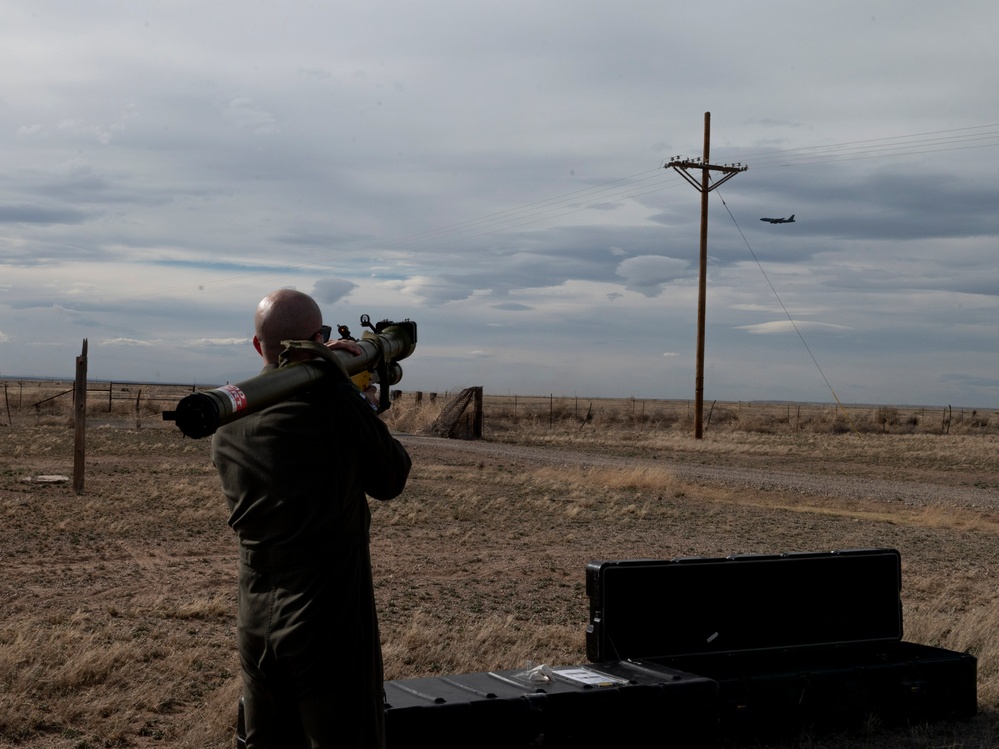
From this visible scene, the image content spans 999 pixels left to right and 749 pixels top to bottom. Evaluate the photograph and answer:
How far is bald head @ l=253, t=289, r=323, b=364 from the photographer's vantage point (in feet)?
9.67

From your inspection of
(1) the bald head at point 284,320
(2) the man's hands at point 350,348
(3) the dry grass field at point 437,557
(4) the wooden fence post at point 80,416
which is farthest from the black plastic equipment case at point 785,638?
(4) the wooden fence post at point 80,416

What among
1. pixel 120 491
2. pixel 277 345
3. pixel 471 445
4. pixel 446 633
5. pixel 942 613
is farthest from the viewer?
pixel 471 445

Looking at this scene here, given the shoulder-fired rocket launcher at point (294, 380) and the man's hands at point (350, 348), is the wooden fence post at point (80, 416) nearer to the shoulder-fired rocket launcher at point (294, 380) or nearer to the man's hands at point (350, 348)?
the shoulder-fired rocket launcher at point (294, 380)

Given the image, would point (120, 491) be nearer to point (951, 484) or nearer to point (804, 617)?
point (804, 617)

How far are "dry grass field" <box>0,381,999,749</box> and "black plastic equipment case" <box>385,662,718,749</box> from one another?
0.99 meters

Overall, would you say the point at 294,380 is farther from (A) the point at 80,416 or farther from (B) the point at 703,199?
(B) the point at 703,199

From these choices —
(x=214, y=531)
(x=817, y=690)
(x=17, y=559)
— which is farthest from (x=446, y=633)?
(x=214, y=531)

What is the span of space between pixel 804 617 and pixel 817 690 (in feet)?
2.32

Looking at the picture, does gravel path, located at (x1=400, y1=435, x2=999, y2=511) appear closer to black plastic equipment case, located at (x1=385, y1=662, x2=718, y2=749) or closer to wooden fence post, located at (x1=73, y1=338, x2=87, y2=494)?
wooden fence post, located at (x1=73, y1=338, x2=87, y2=494)

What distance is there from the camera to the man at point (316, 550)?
2812mm

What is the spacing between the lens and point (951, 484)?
2262cm

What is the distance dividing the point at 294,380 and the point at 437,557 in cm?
846

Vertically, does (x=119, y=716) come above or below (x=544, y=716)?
below

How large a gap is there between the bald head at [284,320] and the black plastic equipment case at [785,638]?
2642 mm
